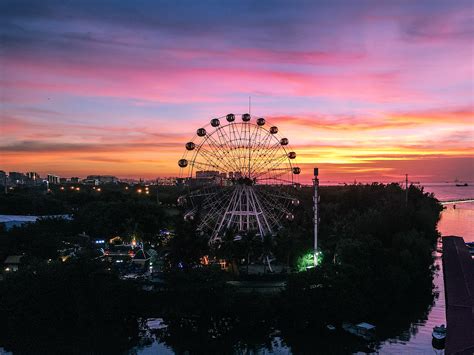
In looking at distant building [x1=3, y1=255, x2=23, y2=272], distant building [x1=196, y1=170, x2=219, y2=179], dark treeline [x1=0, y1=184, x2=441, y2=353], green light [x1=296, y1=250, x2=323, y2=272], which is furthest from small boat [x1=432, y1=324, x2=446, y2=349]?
distant building [x1=3, y1=255, x2=23, y2=272]

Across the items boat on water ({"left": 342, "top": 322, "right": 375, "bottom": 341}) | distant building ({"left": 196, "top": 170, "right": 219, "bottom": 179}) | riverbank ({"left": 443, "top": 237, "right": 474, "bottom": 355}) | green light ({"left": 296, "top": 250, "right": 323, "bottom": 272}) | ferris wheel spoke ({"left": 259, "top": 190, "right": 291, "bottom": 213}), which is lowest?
boat on water ({"left": 342, "top": 322, "right": 375, "bottom": 341})

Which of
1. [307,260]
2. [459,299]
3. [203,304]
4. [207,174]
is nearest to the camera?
[459,299]

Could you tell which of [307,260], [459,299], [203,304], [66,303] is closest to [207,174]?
[307,260]

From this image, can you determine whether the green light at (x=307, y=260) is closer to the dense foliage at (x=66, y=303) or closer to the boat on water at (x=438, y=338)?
the boat on water at (x=438, y=338)

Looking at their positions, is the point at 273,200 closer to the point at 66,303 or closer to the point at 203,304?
the point at 203,304

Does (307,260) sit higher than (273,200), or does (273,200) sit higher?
(273,200)

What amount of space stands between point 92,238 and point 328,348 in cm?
→ 4112

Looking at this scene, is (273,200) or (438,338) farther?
(273,200)

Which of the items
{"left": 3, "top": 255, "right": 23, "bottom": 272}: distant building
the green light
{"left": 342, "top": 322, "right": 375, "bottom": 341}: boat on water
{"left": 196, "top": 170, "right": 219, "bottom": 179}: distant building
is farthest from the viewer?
{"left": 196, "top": 170, "right": 219, "bottom": 179}: distant building

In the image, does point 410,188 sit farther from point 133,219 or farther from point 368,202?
point 133,219

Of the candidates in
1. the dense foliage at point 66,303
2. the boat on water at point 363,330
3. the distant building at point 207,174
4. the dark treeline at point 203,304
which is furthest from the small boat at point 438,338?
the distant building at point 207,174

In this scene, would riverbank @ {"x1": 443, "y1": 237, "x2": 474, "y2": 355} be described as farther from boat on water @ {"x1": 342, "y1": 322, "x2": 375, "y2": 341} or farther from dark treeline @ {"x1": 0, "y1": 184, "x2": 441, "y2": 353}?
boat on water @ {"x1": 342, "y1": 322, "x2": 375, "y2": 341}

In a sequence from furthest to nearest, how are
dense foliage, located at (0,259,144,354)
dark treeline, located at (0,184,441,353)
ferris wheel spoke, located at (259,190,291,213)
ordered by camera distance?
ferris wheel spoke, located at (259,190,291,213) → dense foliage, located at (0,259,144,354) → dark treeline, located at (0,184,441,353)

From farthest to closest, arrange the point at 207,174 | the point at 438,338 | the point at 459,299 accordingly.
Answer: the point at 207,174 → the point at 459,299 → the point at 438,338
